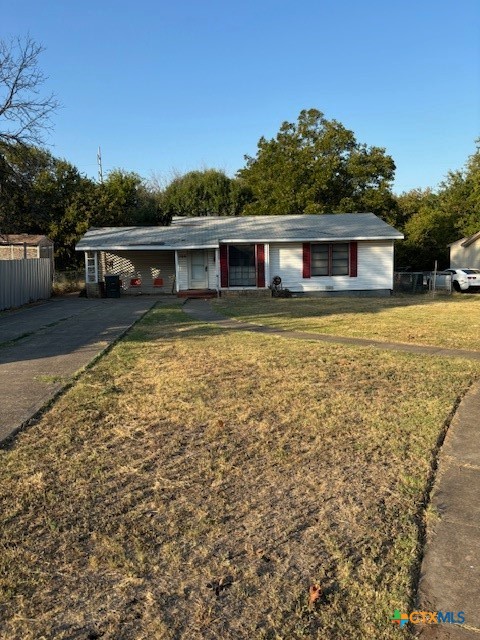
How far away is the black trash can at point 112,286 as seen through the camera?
23.6 m

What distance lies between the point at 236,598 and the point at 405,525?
44.7 inches

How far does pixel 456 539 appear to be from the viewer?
2.90 meters

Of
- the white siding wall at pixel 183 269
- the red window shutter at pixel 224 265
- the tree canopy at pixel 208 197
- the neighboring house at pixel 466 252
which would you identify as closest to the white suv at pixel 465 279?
the neighboring house at pixel 466 252

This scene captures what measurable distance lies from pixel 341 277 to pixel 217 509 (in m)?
21.6

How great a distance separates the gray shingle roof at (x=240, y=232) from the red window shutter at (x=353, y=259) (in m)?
0.54

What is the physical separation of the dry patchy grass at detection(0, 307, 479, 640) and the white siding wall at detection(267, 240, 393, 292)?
18.0 meters

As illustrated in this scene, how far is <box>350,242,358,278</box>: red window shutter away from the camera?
23891 mm

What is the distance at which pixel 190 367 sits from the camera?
284 inches

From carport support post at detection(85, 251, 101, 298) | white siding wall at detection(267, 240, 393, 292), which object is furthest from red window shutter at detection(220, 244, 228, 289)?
carport support post at detection(85, 251, 101, 298)

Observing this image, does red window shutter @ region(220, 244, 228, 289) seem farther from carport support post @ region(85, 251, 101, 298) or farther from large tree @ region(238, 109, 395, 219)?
large tree @ region(238, 109, 395, 219)

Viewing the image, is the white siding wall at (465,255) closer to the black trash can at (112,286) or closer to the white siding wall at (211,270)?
the white siding wall at (211,270)

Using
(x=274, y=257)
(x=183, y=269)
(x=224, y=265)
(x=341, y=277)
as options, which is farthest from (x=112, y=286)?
(x=341, y=277)

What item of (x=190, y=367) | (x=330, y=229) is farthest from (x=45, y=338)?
(x=330, y=229)

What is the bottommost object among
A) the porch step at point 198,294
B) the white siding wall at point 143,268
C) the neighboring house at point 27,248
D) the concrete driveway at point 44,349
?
the concrete driveway at point 44,349
